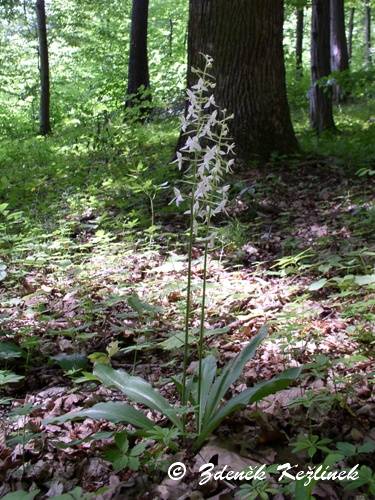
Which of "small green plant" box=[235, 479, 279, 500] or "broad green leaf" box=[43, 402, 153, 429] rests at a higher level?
"broad green leaf" box=[43, 402, 153, 429]

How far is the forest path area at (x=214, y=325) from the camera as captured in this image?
2045mm

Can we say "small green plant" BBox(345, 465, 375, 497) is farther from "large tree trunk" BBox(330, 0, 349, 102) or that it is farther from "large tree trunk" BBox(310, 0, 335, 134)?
"large tree trunk" BBox(330, 0, 349, 102)

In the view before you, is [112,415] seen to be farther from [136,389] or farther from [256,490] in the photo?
[256,490]


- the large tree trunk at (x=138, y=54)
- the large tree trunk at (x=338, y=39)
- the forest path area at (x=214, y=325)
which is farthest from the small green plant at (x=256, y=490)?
the large tree trunk at (x=338, y=39)

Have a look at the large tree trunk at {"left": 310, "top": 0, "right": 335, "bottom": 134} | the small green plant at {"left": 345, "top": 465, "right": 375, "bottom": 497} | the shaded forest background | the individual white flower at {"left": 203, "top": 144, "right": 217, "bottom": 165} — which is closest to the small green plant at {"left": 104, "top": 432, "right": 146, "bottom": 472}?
the shaded forest background

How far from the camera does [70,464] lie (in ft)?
6.88

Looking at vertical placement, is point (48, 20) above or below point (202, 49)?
above

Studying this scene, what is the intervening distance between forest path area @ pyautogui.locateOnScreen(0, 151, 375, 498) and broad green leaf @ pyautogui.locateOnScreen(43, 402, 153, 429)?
0.07 m

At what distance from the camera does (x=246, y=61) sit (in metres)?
5.99

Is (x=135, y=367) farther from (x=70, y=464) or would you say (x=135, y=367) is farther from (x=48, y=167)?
(x=48, y=167)

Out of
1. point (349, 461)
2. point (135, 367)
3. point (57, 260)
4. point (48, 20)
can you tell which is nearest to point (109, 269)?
point (57, 260)

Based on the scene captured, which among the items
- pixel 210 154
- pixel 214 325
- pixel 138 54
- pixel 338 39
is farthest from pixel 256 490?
pixel 338 39

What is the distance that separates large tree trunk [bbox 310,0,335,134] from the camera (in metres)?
8.48

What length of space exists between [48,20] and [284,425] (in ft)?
64.4
